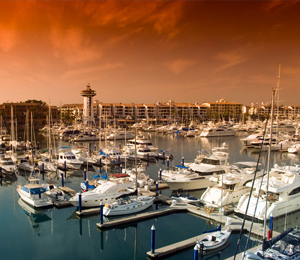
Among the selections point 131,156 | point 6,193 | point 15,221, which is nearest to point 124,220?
point 15,221

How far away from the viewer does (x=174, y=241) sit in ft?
52.7

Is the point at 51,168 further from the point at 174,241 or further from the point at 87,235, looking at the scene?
the point at 174,241

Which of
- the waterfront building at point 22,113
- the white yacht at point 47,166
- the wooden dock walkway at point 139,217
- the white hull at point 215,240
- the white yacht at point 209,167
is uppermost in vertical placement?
the waterfront building at point 22,113

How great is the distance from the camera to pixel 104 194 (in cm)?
2111

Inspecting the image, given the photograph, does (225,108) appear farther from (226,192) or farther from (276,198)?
(276,198)

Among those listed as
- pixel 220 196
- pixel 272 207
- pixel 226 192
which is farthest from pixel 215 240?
pixel 226 192

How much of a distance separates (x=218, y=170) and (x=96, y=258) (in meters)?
16.5

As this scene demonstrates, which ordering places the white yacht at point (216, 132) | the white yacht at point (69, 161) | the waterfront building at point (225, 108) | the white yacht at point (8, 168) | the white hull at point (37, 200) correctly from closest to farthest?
the white hull at point (37, 200)
the white yacht at point (8, 168)
the white yacht at point (69, 161)
the white yacht at point (216, 132)
the waterfront building at point (225, 108)

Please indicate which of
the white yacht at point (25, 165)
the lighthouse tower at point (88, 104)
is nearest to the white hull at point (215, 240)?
the white yacht at point (25, 165)

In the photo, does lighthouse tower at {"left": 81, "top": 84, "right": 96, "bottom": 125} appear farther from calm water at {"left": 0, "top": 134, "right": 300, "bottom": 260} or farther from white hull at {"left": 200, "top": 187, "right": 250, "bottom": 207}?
white hull at {"left": 200, "top": 187, "right": 250, "bottom": 207}

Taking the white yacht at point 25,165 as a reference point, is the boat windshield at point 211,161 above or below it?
above

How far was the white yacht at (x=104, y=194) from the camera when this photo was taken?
20328 millimetres

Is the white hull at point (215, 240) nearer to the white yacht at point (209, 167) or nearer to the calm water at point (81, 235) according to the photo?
the calm water at point (81, 235)

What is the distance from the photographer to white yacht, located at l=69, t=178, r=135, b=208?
2033 cm
